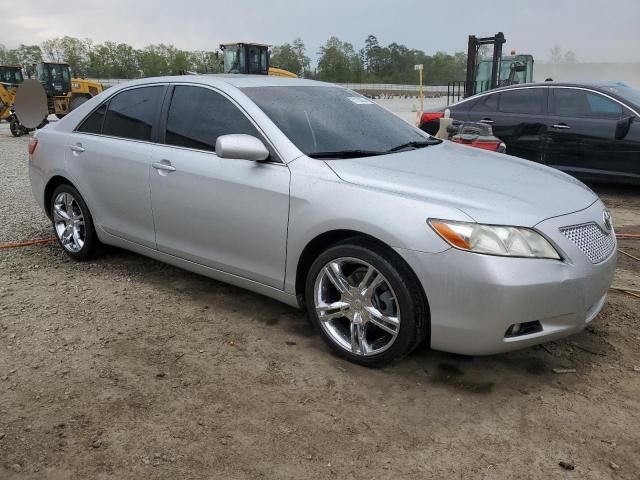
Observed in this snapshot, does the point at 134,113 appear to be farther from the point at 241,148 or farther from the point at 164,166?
the point at 241,148

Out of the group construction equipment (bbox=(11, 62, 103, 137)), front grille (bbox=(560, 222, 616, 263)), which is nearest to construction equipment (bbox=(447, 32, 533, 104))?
front grille (bbox=(560, 222, 616, 263))

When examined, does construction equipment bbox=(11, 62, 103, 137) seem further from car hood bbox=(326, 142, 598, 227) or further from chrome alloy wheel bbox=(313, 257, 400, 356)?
chrome alloy wheel bbox=(313, 257, 400, 356)

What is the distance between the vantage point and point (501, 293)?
262 cm

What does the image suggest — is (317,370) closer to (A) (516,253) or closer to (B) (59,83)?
(A) (516,253)

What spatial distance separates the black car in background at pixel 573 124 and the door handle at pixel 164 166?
18.0ft

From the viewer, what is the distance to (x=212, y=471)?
7.61ft

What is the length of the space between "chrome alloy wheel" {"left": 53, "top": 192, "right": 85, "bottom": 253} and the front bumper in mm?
3147

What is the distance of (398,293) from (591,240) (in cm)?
105

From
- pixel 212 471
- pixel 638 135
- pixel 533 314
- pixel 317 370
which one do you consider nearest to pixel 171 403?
pixel 212 471

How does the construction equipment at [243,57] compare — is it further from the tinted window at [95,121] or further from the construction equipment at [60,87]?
the tinted window at [95,121]

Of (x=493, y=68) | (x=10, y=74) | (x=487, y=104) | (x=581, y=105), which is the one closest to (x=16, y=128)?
(x=10, y=74)

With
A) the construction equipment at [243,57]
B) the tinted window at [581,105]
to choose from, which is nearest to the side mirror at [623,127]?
the tinted window at [581,105]

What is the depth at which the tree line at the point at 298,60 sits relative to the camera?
92188 millimetres

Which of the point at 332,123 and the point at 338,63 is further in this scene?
the point at 338,63
